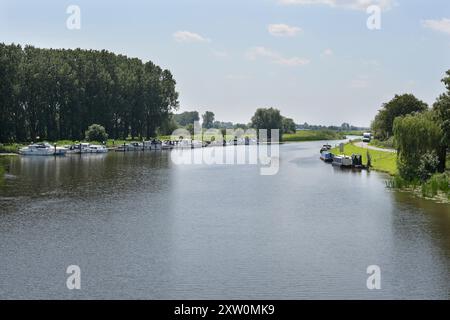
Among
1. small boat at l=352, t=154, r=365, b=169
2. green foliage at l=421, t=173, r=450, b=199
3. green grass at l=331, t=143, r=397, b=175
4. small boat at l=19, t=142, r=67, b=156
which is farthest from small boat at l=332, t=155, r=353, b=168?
small boat at l=19, t=142, r=67, b=156

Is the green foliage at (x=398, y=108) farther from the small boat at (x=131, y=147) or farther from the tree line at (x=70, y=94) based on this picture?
the tree line at (x=70, y=94)

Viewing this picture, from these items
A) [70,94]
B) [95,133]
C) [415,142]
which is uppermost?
[70,94]

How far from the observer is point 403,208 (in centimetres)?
5541

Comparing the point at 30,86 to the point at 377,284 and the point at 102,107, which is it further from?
the point at 377,284

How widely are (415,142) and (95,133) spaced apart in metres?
105

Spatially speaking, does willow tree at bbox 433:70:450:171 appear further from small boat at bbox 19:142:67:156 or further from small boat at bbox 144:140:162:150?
small boat at bbox 144:140:162:150

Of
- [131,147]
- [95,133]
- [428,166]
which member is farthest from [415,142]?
[95,133]

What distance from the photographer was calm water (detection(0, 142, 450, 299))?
30.0m

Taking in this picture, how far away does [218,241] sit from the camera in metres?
40.5

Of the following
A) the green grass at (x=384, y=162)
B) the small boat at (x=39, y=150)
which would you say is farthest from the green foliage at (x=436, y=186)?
the small boat at (x=39, y=150)

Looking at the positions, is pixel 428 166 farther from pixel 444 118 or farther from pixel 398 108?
pixel 398 108

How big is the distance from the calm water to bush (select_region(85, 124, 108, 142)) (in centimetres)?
8140

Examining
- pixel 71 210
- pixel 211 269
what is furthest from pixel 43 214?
pixel 211 269

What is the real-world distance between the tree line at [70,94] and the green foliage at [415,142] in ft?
308
